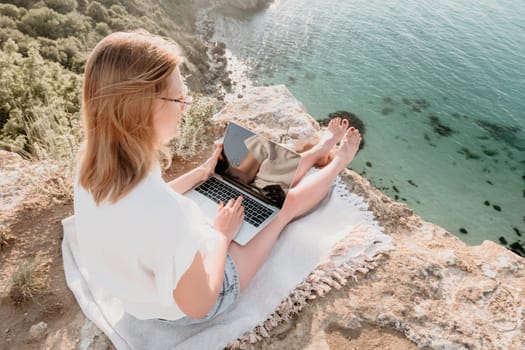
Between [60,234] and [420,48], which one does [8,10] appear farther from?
[420,48]

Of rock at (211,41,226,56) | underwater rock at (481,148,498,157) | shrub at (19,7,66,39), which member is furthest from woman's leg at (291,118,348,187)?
rock at (211,41,226,56)

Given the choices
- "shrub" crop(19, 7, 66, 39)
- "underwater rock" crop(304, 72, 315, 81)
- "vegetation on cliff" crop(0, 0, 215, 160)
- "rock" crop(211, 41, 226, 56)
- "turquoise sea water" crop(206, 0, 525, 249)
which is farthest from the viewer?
"rock" crop(211, 41, 226, 56)

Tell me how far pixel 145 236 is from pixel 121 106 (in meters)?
0.68

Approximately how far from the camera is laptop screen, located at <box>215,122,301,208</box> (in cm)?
349

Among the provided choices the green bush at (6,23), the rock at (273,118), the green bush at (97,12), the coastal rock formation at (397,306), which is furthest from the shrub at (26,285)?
the green bush at (97,12)

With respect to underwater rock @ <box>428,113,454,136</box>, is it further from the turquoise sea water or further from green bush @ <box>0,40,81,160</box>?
green bush @ <box>0,40,81,160</box>

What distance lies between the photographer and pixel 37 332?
296 centimetres

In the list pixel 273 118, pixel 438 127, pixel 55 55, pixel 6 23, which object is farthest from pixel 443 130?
pixel 6 23

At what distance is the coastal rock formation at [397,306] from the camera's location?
10.1 feet

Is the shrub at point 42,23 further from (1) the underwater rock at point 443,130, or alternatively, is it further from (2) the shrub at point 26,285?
(1) the underwater rock at point 443,130

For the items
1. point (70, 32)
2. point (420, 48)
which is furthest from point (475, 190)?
point (70, 32)

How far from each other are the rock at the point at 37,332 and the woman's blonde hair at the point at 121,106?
1736 millimetres

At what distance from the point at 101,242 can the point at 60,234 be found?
2035 millimetres

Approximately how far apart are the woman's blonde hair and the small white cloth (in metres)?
1.47
